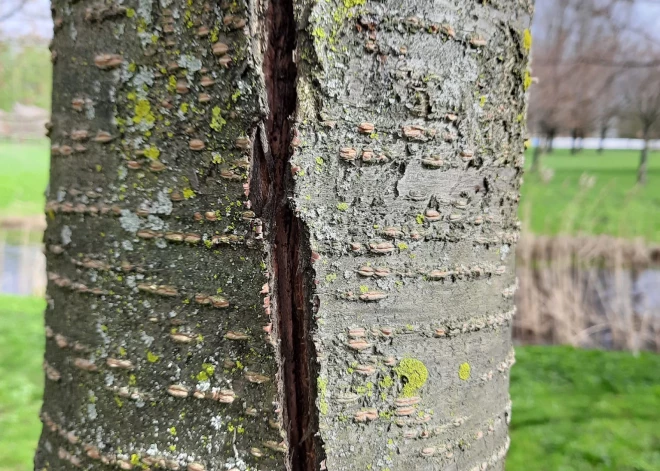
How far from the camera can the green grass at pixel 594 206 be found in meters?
6.92

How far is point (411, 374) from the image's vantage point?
2.34 feet

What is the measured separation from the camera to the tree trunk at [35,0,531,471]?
25.7 inches

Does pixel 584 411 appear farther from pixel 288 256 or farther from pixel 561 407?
pixel 288 256

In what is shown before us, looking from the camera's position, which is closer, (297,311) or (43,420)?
(297,311)

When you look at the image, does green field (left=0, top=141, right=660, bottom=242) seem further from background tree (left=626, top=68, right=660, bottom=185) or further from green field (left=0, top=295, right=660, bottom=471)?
green field (left=0, top=295, right=660, bottom=471)

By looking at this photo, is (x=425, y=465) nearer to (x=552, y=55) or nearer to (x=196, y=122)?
(x=196, y=122)

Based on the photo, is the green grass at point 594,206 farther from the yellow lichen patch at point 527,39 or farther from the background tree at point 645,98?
the yellow lichen patch at point 527,39

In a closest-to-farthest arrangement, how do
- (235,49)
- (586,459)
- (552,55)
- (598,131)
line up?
(235,49) → (586,459) → (552,55) → (598,131)

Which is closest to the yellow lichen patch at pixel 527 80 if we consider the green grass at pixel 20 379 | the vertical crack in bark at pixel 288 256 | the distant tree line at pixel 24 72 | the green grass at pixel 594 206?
the vertical crack in bark at pixel 288 256

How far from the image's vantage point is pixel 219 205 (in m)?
0.66

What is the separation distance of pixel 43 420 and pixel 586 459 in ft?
12.7

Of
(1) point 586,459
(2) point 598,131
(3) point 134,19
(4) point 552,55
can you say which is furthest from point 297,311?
(2) point 598,131

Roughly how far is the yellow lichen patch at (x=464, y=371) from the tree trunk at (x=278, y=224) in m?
0.01

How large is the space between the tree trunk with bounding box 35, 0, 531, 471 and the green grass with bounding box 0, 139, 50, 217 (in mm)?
12734
